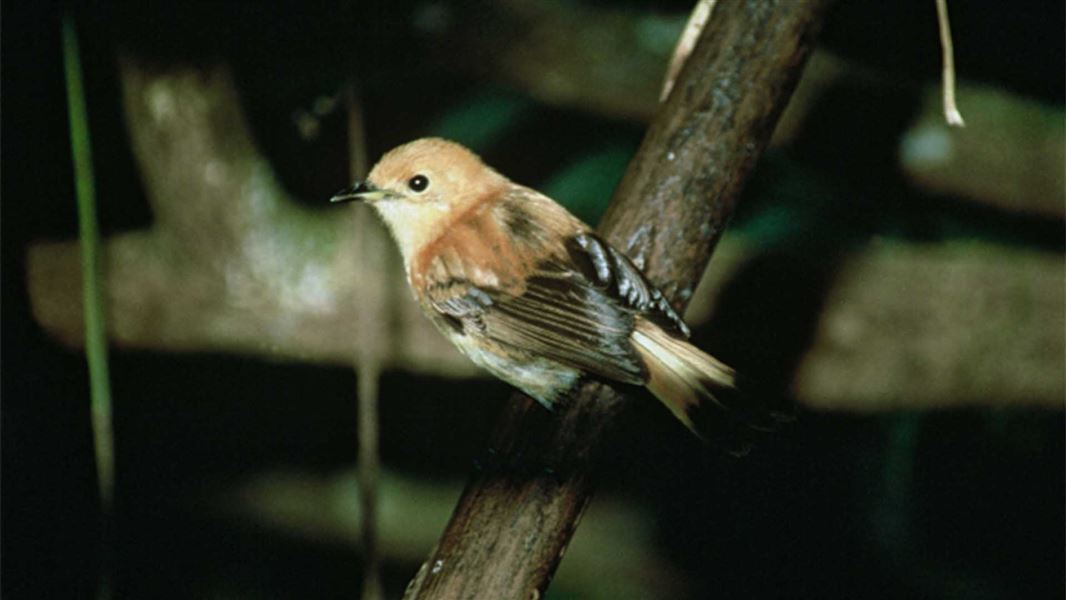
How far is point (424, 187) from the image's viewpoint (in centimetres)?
230

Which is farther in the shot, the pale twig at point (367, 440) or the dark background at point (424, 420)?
the dark background at point (424, 420)

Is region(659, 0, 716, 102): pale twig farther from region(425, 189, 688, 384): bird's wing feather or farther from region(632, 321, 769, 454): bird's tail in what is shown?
region(632, 321, 769, 454): bird's tail

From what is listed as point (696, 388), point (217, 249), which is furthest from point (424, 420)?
point (696, 388)

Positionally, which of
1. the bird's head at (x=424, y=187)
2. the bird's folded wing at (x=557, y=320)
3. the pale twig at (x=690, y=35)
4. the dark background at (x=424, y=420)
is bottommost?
the dark background at (x=424, y=420)

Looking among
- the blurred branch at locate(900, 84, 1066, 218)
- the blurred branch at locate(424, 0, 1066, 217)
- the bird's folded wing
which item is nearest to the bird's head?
the bird's folded wing

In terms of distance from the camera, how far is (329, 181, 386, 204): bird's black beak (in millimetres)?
2156

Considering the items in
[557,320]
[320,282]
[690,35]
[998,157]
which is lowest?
[998,157]

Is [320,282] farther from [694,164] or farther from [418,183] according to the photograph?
[694,164]

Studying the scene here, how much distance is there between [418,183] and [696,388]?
0.86m

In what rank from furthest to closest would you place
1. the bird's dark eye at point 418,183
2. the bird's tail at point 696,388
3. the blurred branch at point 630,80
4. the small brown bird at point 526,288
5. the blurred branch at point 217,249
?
the blurred branch at point 630,80
the blurred branch at point 217,249
the bird's dark eye at point 418,183
the small brown bird at point 526,288
the bird's tail at point 696,388

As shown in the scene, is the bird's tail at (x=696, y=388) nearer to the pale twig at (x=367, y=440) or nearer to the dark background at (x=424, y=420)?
the pale twig at (x=367, y=440)

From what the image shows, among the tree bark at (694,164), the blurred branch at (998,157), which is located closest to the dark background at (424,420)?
the blurred branch at (998,157)

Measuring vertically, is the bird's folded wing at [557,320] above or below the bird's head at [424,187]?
below

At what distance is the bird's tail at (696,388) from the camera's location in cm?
183
